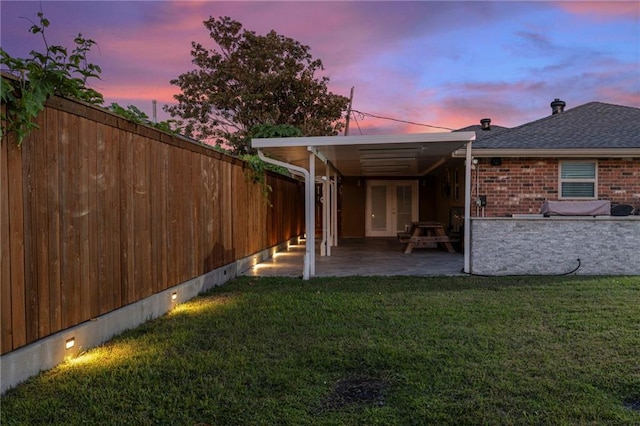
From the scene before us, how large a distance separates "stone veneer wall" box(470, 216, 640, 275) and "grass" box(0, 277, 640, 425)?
2363mm

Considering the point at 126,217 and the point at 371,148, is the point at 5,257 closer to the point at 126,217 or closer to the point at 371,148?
the point at 126,217

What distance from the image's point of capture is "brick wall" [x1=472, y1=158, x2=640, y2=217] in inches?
403

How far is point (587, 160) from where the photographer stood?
33.8ft

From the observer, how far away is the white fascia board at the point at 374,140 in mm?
8305

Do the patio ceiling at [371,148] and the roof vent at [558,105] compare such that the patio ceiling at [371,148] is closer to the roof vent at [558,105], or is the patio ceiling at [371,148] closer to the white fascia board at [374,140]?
the white fascia board at [374,140]

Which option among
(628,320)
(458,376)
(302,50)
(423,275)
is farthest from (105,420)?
(302,50)

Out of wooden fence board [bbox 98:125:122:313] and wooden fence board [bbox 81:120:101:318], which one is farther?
wooden fence board [bbox 98:125:122:313]

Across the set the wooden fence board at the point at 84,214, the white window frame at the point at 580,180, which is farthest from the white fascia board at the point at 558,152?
the wooden fence board at the point at 84,214

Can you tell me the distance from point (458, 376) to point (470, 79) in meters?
12.9

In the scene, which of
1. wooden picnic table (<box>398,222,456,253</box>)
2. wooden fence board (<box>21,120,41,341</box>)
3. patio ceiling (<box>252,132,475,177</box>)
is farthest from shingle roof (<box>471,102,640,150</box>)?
wooden fence board (<box>21,120,41,341</box>)

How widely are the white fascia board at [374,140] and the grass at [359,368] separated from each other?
325 centimetres

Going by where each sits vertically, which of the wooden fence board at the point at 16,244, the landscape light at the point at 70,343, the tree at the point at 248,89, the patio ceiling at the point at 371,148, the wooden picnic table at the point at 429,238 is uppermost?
the tree at the point at 248,89

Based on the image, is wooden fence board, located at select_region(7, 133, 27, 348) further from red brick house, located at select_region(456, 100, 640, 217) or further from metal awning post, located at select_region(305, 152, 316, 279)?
red brick house, located at select_region(456, 100, 640, 217)

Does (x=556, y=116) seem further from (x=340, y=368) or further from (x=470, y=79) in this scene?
(x=340, y=368)
